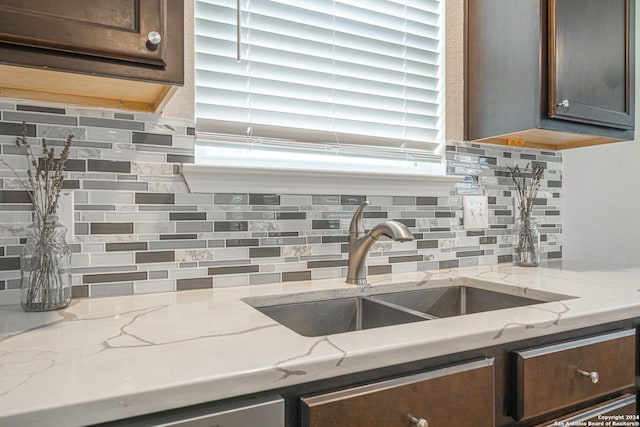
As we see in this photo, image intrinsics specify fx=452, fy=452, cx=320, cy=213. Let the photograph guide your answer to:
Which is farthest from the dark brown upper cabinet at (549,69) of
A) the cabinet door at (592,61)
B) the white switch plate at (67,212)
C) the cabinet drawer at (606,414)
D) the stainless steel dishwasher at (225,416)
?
the white switch plate at (67,212)

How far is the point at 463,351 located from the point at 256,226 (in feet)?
2.38

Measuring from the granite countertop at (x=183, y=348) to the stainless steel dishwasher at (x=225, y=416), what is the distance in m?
0.02

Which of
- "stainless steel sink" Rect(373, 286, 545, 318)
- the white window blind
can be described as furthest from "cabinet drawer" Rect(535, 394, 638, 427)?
the white window blind

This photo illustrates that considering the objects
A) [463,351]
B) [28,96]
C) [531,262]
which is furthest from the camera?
[531,262]

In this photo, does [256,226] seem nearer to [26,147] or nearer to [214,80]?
[214,80]

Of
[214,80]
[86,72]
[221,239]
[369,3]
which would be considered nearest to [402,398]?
[221,239]

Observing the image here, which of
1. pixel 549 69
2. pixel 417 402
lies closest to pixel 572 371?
pixel 417 402

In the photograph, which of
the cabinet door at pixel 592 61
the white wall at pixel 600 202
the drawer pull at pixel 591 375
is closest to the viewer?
the drawer pull at pixel 591 375

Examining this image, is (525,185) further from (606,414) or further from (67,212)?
(67,212)

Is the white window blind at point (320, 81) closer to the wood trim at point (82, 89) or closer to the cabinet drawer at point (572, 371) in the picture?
the wood trim at point (82, 89)

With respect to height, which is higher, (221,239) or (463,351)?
(221,239)

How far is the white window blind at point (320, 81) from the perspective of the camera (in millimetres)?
1368

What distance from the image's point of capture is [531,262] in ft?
5.81

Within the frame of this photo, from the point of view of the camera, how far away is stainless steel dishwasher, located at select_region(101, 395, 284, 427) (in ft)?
2.06
